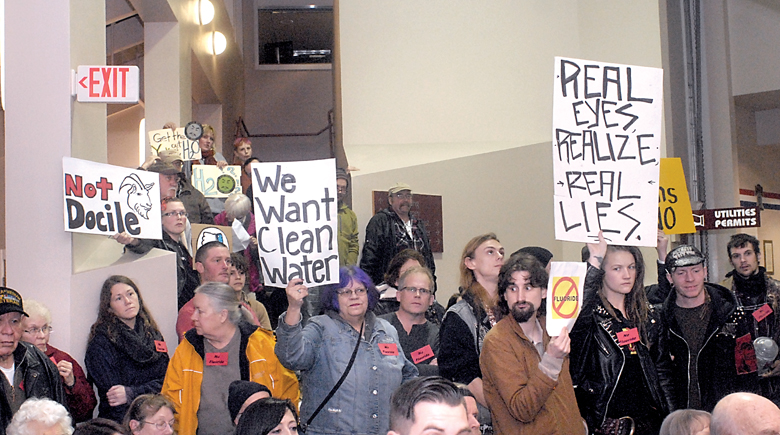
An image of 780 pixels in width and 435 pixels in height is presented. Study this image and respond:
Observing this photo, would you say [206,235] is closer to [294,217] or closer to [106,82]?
[106,82]

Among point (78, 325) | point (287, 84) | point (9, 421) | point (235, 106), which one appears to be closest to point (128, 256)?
point (78, 325)

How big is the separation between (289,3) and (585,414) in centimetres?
1503

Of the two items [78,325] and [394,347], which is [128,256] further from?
[394,347]

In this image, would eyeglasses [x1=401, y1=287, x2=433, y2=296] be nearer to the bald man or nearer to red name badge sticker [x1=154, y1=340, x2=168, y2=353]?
red name badge sticker [x1=154, y1=340, x2=168, y2=353]

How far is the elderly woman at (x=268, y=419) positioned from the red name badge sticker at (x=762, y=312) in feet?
12.7

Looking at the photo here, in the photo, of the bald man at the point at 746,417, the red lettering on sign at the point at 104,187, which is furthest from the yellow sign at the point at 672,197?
the red lettering on sign at the point at 104,187

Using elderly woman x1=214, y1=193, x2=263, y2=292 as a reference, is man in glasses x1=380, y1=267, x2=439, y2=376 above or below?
below

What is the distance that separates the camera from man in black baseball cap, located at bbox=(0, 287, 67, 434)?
4.04m

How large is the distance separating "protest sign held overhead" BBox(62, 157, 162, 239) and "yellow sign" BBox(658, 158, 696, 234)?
3.54 m

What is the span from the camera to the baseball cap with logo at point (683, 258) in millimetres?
5027

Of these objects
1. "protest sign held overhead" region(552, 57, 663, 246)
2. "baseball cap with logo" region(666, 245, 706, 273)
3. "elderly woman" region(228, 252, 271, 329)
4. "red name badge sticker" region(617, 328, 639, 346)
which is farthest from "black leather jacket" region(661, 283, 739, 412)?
"elderly woman" region(228, 252, 271, 329)

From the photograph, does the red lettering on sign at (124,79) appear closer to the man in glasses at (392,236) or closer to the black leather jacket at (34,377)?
the black leather jacket at (34,377)

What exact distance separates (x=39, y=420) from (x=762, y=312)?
15.6 ft

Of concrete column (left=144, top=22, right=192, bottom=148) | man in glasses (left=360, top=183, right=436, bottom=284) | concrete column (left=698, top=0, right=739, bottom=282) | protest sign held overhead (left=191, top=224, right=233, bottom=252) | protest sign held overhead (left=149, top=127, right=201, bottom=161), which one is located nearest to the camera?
protest sign held overhead (left=191, top=224, right=233, bottom=252)
